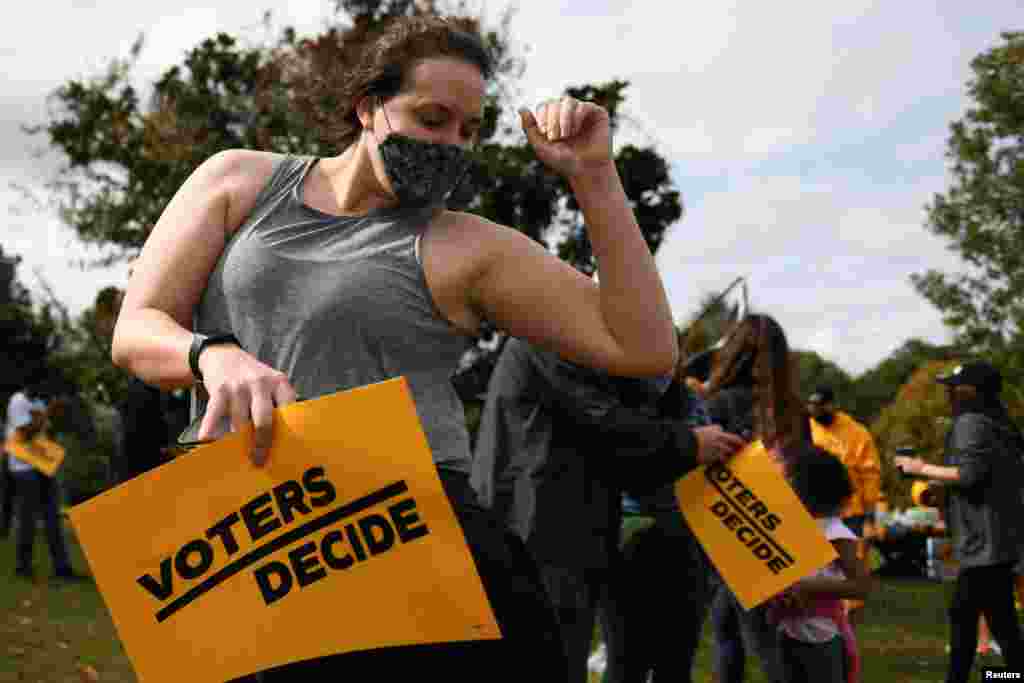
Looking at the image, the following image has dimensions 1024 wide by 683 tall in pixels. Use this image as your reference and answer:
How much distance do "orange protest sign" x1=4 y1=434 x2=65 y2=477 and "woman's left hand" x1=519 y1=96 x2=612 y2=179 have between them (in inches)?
437

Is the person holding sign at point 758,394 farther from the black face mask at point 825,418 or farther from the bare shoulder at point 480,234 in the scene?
the black face mask at point 825,418

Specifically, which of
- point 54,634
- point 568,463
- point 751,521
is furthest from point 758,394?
point 54,634

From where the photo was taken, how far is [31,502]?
12414mm

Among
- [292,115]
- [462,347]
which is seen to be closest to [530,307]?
[462,347]

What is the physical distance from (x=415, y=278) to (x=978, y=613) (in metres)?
6.04

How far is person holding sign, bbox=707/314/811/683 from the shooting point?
17.7 feet

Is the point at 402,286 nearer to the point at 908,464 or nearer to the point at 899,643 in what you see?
the point at 908,464

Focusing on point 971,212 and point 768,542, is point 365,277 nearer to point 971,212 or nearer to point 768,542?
point 768,542

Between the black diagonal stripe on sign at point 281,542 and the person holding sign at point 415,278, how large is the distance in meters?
0.21

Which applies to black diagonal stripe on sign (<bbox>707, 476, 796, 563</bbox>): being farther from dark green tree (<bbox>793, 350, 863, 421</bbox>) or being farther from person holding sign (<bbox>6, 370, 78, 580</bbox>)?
dark green tree (<bbox>793, 350, 863, 421</bbox>)

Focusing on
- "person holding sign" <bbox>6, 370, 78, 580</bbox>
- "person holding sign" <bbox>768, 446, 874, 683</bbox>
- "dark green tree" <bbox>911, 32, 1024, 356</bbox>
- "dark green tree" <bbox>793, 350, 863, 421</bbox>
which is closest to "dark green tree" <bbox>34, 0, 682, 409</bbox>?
"person holding sign" <bbox>6, 370, 78, 580</bbox>

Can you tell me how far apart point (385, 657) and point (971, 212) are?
39.0 meters

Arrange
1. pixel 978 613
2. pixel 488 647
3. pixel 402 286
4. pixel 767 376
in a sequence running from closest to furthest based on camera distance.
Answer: pixel 488 647
pixel 402 286
pixel 767 376
pixel 978 613

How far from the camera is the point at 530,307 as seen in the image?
220cm
